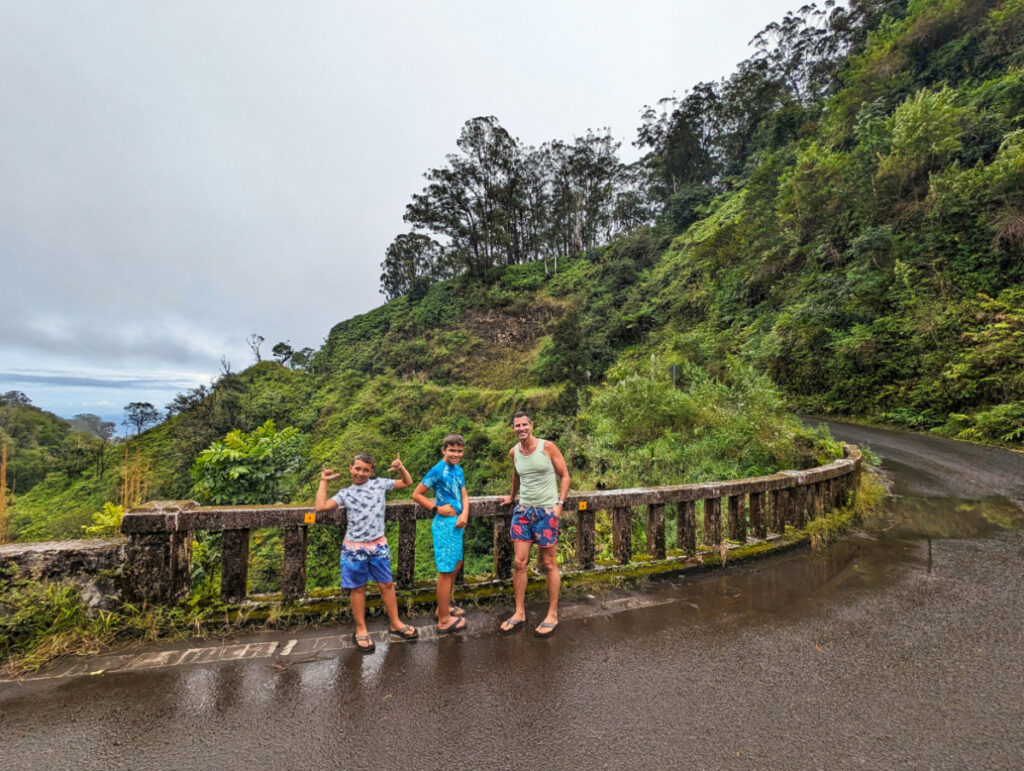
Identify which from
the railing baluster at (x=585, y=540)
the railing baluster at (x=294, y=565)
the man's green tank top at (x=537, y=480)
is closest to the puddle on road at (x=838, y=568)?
the railing baluster at (x=585, y=540)

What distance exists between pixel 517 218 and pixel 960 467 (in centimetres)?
4267

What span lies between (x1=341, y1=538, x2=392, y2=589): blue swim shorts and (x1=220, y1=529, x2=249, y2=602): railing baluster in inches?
37.2

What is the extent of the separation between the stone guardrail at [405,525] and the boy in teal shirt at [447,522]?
35 centimetres

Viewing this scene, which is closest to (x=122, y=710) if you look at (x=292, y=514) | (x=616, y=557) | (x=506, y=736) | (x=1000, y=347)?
(x=292, y=514)

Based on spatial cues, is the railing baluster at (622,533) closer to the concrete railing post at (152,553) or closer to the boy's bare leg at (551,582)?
the boy's bare leg at (551,582)

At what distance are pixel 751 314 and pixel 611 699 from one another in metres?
23.2

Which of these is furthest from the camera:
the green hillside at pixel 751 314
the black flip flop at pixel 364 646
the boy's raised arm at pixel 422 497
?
the green hillside at pixel 751 314

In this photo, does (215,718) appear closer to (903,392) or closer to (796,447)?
(796,447)

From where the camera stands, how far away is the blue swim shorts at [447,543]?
10.9ft

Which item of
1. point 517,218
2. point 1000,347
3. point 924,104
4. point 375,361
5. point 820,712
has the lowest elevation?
point 820,712

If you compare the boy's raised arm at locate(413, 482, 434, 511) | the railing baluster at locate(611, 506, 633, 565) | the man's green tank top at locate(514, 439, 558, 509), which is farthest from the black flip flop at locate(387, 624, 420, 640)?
the railing baluster at locate(611, 506, 633, 565)

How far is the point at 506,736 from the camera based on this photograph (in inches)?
88.1

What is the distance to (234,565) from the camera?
3475 mm

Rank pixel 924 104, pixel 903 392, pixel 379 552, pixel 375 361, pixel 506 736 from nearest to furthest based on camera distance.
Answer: pixel 506 736
pixel 379 552
pixel 903 392
pixel 924 104
pixel 375 361
